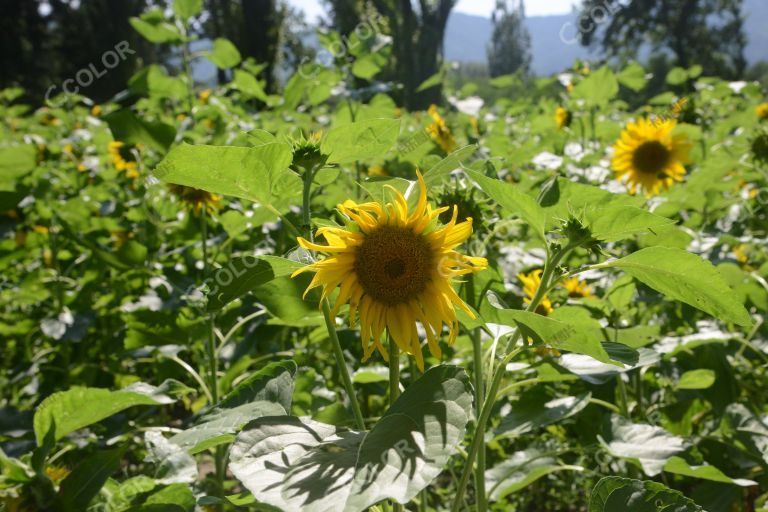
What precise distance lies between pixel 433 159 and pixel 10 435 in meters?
1.13

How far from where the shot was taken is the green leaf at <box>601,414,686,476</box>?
111cm

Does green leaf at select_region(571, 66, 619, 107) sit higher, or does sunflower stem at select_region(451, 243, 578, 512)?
green leaf at select_region(571, 66, 619, 107)

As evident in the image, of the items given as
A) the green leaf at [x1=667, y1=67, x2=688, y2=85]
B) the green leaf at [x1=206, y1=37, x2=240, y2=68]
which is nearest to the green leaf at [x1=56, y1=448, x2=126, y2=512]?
the green leaf at [x1=206, y1=37, x2=240, y2=68]

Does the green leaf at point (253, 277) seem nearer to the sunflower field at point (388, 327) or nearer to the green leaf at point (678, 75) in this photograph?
the sunflower field at point (388, 327)

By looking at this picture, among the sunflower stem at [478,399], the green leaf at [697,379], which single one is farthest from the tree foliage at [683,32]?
the sunflower stem at [478,399]

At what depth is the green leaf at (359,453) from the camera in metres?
0.62

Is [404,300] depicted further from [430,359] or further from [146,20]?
[146,20]

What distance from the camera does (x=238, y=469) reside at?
682mm

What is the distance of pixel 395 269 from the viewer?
87cm

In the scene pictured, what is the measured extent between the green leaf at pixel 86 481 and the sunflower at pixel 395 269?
461 mm

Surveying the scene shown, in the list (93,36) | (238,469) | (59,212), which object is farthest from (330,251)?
(93,36)

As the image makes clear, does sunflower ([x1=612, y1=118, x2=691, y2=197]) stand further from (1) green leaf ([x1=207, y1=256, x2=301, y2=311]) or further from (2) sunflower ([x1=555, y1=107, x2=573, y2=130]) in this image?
(1) green leaf ([x1=207, y1=256, x2=301, y2=311])

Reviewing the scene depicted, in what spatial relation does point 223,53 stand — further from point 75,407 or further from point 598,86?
point 75,407

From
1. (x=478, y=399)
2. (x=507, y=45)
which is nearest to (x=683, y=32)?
(x=507, y=45)
